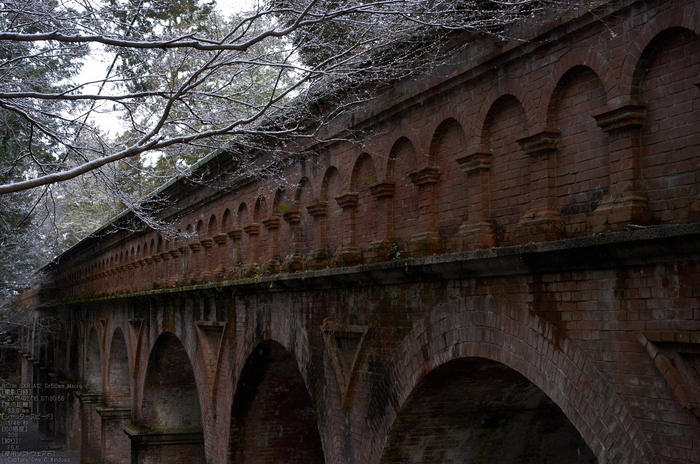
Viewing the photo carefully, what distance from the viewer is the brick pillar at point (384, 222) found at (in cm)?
823

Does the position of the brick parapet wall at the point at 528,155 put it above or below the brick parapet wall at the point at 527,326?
above

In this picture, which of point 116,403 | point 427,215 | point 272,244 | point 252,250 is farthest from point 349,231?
point 116,403

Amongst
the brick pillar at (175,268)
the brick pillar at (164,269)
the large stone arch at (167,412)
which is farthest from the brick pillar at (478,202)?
the large stone arch at (167,412)

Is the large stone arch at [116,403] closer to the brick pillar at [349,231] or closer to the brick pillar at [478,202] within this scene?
the brick pillar at [349,231]

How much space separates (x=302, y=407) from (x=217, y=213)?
12.2ft

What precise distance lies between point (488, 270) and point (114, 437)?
1980cm

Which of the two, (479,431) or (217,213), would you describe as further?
(217,213)

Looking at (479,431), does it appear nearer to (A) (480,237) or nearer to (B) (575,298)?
(A) (480,237)

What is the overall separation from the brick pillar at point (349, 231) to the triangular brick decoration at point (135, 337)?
38.9ft

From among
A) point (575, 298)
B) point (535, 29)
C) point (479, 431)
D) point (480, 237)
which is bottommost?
point (479, 431)

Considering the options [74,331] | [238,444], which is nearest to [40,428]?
[74,331]

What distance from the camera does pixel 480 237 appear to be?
260 inches

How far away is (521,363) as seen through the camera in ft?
20.2

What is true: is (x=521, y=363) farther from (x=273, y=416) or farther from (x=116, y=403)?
(x=116, y=403)
